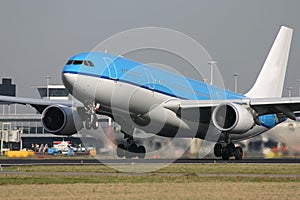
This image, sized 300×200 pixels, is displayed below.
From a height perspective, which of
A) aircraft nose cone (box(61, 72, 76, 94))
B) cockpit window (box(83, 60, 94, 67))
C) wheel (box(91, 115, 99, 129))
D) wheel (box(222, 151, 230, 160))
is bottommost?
wheel (box(222, 151, 230, 160))

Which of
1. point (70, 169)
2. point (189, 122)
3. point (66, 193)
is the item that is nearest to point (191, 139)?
point (189, 122)

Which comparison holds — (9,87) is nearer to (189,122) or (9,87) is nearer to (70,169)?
(189,122)

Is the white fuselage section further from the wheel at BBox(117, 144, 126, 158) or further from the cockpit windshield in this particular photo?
the wheel at BBox(117, 144, 126, 158)

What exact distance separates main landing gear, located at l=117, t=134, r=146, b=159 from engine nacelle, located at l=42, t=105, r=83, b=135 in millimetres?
3368

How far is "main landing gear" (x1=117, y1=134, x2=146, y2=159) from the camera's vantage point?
51.7 meters

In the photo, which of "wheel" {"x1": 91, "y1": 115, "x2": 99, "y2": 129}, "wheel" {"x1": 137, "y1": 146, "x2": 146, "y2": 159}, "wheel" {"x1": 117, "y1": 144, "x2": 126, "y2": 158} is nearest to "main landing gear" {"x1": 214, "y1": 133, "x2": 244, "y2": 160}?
"wheel" {"x1": 137, "y1": 146, "x2": 146, "y2": 159}

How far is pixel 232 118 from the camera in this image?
162 ft

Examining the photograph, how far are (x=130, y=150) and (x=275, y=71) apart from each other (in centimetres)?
1659

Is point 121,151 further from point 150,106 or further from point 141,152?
point 150,106

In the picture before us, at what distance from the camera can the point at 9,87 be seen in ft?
507

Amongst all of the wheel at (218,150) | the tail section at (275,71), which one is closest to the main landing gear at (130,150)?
the wheel at (218,150)

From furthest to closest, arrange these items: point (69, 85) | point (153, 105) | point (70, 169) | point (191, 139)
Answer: point (191, 139) → point (153, 105) → point (69, 85) → point (70, 169)

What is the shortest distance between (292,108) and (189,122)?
768 centimetres

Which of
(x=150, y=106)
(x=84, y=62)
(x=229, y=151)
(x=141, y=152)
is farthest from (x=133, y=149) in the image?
(x=84, y=62)
